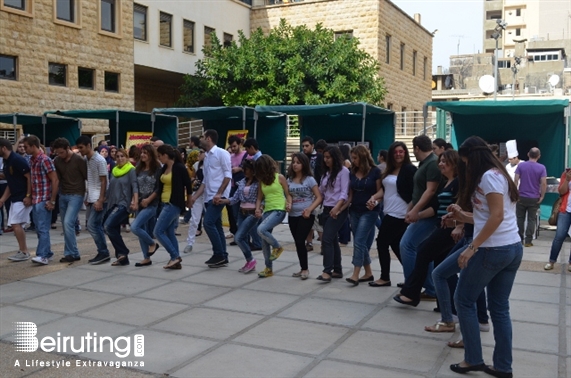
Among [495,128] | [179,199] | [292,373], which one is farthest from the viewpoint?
[495,128]

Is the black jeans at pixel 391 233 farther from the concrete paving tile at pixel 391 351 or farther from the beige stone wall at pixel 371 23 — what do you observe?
the beige stone wall at pixel 371 23

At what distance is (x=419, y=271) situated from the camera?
6.52 m

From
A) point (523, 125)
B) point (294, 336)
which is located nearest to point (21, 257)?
point (294, 336)

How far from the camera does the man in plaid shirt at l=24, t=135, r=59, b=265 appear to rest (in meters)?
9.27

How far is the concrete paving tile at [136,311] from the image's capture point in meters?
6.48

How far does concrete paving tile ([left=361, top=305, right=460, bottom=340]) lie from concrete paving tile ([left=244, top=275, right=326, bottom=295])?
1.25 meters

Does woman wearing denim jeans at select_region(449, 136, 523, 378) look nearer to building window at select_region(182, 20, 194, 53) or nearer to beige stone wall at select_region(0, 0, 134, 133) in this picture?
beige stone wall at select_region(0, 0, 134, 133)

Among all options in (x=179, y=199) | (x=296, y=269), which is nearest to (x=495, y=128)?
(x=296, y=269)

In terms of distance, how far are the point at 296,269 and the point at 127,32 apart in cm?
2073

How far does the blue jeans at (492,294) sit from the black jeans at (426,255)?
1334mm

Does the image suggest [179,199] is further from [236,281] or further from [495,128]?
[495,128]

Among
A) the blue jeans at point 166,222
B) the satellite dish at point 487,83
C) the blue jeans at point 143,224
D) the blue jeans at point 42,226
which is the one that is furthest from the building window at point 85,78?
the blue jeans at point 166,222

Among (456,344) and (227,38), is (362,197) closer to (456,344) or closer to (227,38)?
(456,344)

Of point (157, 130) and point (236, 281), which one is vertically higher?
point (157, 130)
